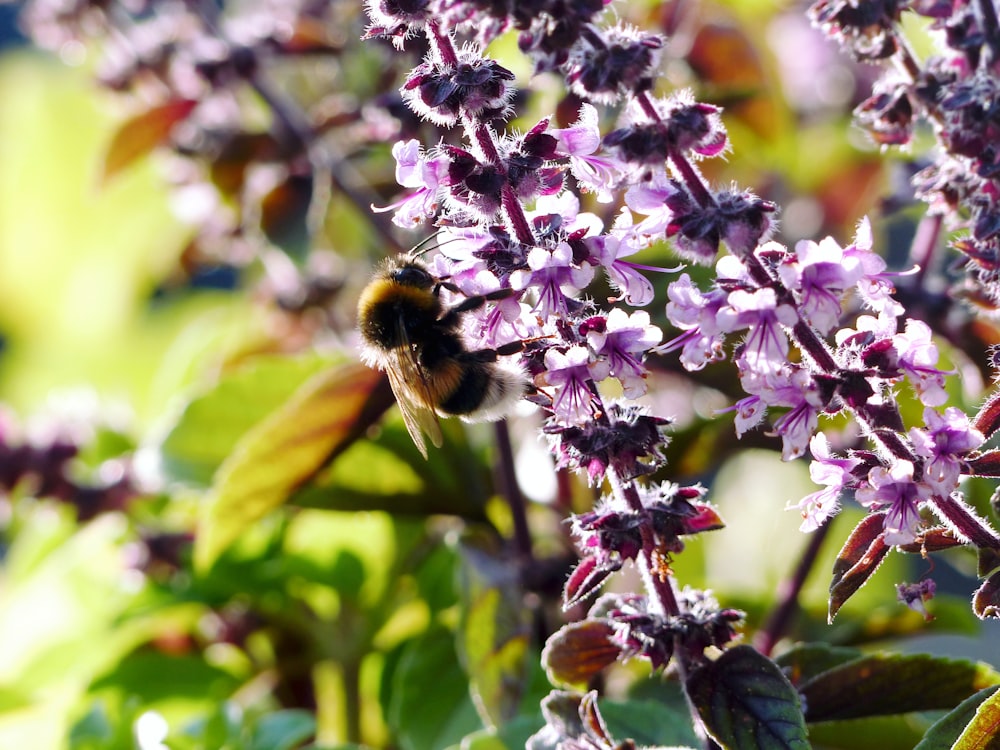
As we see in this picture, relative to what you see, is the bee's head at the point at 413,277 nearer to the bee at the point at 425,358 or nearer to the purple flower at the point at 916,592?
the bee at the point at 425,358

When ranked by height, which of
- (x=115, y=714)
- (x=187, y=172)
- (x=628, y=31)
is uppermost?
(x=187, y=172)

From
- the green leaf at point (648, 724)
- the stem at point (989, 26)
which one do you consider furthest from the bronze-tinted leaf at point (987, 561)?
the stem at point (989, 26)

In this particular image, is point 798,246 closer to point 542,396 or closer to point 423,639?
point 542,396

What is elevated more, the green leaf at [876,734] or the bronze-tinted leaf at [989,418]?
the bronze-tinted leaf at [989,418]

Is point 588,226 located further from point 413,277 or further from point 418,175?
point 413,277

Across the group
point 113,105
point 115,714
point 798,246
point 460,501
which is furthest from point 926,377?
point 113,105

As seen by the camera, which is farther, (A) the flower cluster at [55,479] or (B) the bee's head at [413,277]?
(A) the flower cluster at [55,479]
